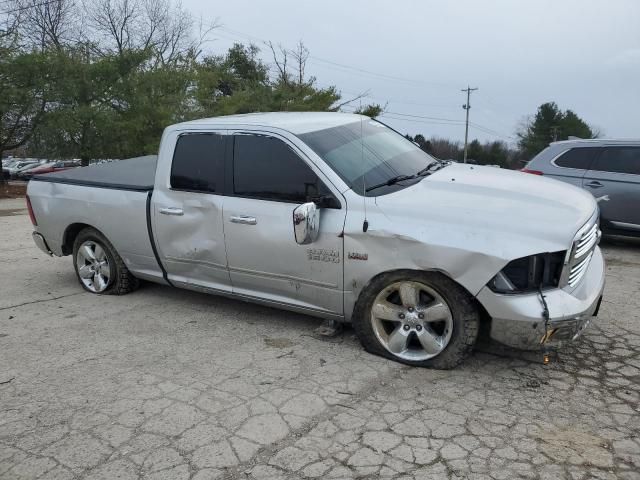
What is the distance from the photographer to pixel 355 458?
9.12ft

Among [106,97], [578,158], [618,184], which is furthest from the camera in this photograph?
[106,97]

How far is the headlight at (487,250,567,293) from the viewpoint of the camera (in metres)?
3.37

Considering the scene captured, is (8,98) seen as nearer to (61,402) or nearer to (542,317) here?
(61,402)

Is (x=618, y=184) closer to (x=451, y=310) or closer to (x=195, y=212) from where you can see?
(x=451, y=310)

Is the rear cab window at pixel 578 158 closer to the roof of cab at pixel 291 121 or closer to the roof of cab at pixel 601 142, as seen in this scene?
the roof of cab at pixel 601 142

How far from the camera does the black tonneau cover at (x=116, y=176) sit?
5.18 meters

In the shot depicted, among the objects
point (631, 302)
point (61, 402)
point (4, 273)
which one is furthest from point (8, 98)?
point (631, 302)

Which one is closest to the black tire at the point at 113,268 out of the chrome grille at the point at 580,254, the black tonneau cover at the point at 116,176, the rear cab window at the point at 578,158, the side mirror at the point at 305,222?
the black tonneau cover at the point at 116,176

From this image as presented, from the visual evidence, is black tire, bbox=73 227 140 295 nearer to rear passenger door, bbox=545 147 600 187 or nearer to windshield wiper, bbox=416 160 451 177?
windshield wiper, bbox=416 160 451 177

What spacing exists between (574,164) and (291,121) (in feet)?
17.1

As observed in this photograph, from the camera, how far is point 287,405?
3.32 m

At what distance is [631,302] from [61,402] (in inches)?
194

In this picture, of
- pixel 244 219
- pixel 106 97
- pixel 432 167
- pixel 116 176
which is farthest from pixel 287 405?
pixel 106 97

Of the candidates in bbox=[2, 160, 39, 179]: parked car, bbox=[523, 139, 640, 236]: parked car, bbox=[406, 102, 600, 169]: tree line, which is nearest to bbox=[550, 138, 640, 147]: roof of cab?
bbox=[523, 139, 640, 236]: parked car
